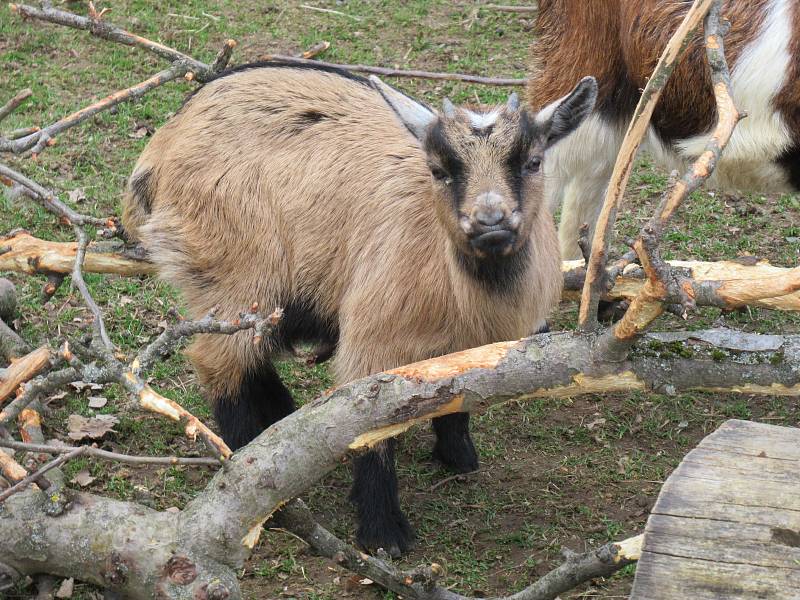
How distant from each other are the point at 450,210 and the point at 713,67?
1061 millimetres

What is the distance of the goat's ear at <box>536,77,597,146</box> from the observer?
4188 millimetres

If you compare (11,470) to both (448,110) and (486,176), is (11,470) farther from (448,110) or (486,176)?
(448,110)

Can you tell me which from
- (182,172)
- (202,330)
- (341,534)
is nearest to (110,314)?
(182,172)

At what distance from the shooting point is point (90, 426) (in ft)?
16.6

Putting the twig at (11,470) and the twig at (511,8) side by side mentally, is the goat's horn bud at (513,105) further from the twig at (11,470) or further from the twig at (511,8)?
the twig at (511,8)

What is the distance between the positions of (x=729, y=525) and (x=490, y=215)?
1429 mm

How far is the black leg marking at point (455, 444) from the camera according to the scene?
190 inches

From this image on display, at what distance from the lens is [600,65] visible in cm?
550

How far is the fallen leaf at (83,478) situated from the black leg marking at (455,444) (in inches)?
60.7

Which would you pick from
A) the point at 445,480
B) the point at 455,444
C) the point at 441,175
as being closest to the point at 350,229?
the point at 441,175

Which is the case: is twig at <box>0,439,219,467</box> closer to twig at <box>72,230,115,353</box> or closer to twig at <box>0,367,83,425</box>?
twig at <box>0,367,83,425</box>

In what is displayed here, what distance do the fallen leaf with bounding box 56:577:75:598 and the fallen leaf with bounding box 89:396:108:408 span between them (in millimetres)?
1400

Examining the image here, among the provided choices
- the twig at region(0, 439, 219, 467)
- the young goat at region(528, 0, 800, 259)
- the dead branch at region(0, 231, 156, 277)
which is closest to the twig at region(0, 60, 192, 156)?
the dead branch at region(0, 231, 156, 277)

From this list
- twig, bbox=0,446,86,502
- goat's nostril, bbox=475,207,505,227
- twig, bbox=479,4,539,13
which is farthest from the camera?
twig, bbox=479,4,539,13
